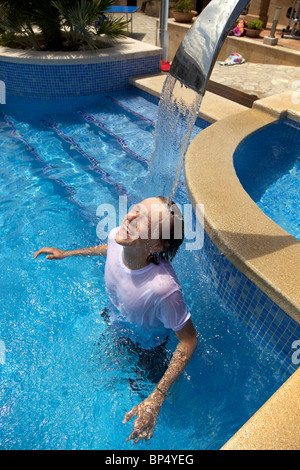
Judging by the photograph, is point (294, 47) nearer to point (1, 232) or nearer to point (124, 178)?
point (124, 178)

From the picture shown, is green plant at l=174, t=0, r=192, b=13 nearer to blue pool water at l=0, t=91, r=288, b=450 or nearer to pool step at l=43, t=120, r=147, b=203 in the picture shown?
pool step at l=43, t=120, r=147, b=203

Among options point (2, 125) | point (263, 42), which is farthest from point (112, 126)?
point (263, 42)

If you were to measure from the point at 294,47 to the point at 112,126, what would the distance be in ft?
27.0

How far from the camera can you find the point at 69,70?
682cm

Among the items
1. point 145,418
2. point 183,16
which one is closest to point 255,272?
point 145,418

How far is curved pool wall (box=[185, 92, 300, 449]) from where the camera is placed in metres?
1.56

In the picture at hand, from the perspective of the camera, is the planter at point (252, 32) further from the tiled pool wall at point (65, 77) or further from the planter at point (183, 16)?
the tiled pool wall at point (65, 77)

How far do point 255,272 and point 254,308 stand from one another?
34cm

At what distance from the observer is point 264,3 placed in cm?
1330

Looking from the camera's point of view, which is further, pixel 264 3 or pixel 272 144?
pixel 264 3

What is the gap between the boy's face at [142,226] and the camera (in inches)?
68.8

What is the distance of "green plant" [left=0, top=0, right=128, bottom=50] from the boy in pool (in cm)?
639

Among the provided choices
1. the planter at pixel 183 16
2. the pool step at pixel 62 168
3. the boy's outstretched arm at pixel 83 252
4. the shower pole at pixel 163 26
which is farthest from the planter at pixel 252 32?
the boy's outstretched arm at pixel 83 252

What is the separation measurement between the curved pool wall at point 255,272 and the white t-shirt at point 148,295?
62 centimetres
